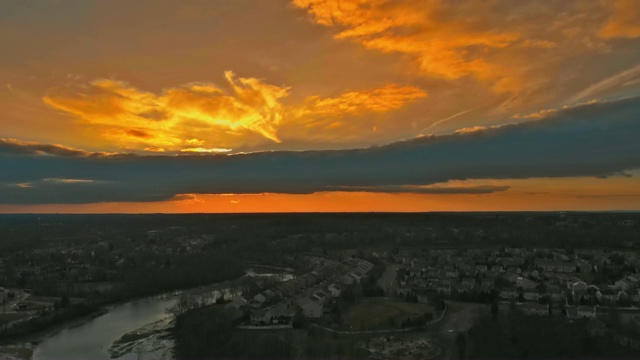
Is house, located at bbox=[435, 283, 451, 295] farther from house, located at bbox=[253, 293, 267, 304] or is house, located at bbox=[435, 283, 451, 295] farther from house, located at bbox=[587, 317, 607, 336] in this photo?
house, located at bbox=[253, 293, 267, 304]

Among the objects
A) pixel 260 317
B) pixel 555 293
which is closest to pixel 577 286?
pixel 555 293

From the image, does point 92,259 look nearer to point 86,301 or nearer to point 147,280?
point 147,280

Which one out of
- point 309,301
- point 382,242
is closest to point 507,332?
point 309,301

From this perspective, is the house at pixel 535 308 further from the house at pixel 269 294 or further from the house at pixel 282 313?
the house at pixel 269 294

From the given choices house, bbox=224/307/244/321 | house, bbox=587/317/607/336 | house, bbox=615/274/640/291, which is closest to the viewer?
house, bbox=587/317/607/336

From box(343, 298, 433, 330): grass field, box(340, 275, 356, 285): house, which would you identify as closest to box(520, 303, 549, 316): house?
box(343, 298, 433, 330): grass field

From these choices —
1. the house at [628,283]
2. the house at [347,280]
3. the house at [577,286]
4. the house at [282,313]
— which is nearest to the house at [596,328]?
the house at [577,286]

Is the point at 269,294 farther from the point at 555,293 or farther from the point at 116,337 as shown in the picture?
the point at 555,293
